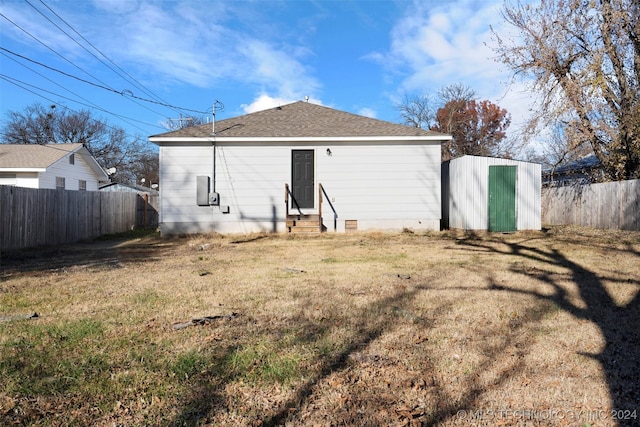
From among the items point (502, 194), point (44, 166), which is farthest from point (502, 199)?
point (44, 166)

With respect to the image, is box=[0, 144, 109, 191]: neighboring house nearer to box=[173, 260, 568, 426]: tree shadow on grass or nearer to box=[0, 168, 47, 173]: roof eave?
box=[0, 168, 47, 173]: roof eave

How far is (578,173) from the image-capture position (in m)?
19.2

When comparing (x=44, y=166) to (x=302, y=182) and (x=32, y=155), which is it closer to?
(x=32, y=155)

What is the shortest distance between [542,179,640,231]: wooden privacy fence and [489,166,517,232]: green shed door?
3.72 metres

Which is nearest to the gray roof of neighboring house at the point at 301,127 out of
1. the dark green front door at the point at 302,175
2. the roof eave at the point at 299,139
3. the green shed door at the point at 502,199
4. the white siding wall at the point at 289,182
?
the roof eave at the point at 299,139

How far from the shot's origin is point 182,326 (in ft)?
12.4

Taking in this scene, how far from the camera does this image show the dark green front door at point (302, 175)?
1291 centimetres

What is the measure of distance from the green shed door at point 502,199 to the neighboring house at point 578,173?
497 cm

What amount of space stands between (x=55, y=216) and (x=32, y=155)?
11864 mm

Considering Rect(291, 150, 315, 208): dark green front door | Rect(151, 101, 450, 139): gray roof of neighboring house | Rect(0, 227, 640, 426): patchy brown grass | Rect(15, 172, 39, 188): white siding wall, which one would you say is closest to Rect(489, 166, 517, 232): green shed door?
Rect(151, 101, 450, 139): gray roof of neighboring house

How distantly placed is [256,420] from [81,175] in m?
25.5

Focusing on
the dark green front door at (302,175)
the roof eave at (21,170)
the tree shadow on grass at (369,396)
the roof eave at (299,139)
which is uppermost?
the roof eave at (299,139)

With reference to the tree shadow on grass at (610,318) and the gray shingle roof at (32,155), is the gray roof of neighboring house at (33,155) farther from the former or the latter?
the tree shadow on grass at (610,318)

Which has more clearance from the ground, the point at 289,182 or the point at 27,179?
the point at 27,179
